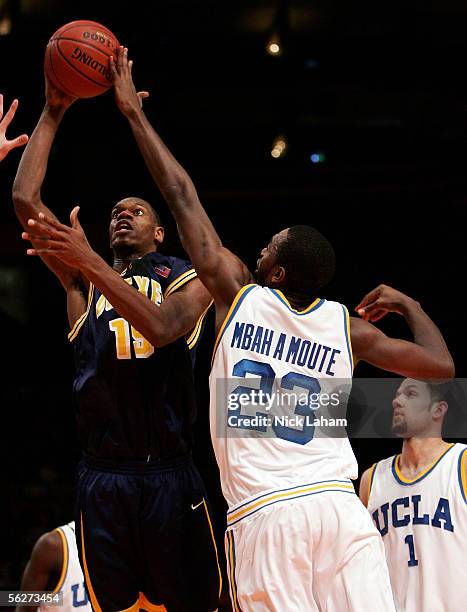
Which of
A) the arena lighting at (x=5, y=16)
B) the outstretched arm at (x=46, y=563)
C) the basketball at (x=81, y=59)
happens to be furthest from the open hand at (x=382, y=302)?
the arena lighting at (x=5, y=16)

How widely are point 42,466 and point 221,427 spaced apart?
6980 millimetres

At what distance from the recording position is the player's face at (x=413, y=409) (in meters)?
4.77

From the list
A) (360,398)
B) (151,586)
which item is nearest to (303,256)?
(151,586)

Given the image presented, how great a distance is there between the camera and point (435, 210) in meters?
8.88

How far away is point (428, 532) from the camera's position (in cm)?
439

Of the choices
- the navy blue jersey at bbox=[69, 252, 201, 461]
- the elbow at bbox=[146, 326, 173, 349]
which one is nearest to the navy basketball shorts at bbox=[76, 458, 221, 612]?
the navy blue jersey at bbox=[69, 252, 201, 461]

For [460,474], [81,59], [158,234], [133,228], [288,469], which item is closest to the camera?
[288,469]

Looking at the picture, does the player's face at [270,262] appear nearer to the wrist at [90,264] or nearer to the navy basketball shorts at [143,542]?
the wrist at [90,264]

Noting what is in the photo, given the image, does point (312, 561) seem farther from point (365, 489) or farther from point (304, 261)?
point (365, 489)

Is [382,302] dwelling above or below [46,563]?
above

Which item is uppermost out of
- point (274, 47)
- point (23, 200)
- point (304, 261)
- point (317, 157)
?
point (274, 47)

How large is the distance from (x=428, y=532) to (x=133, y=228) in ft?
6.82

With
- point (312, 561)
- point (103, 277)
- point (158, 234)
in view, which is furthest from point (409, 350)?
point (158, 234)

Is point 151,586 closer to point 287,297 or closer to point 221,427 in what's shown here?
point 221,427
